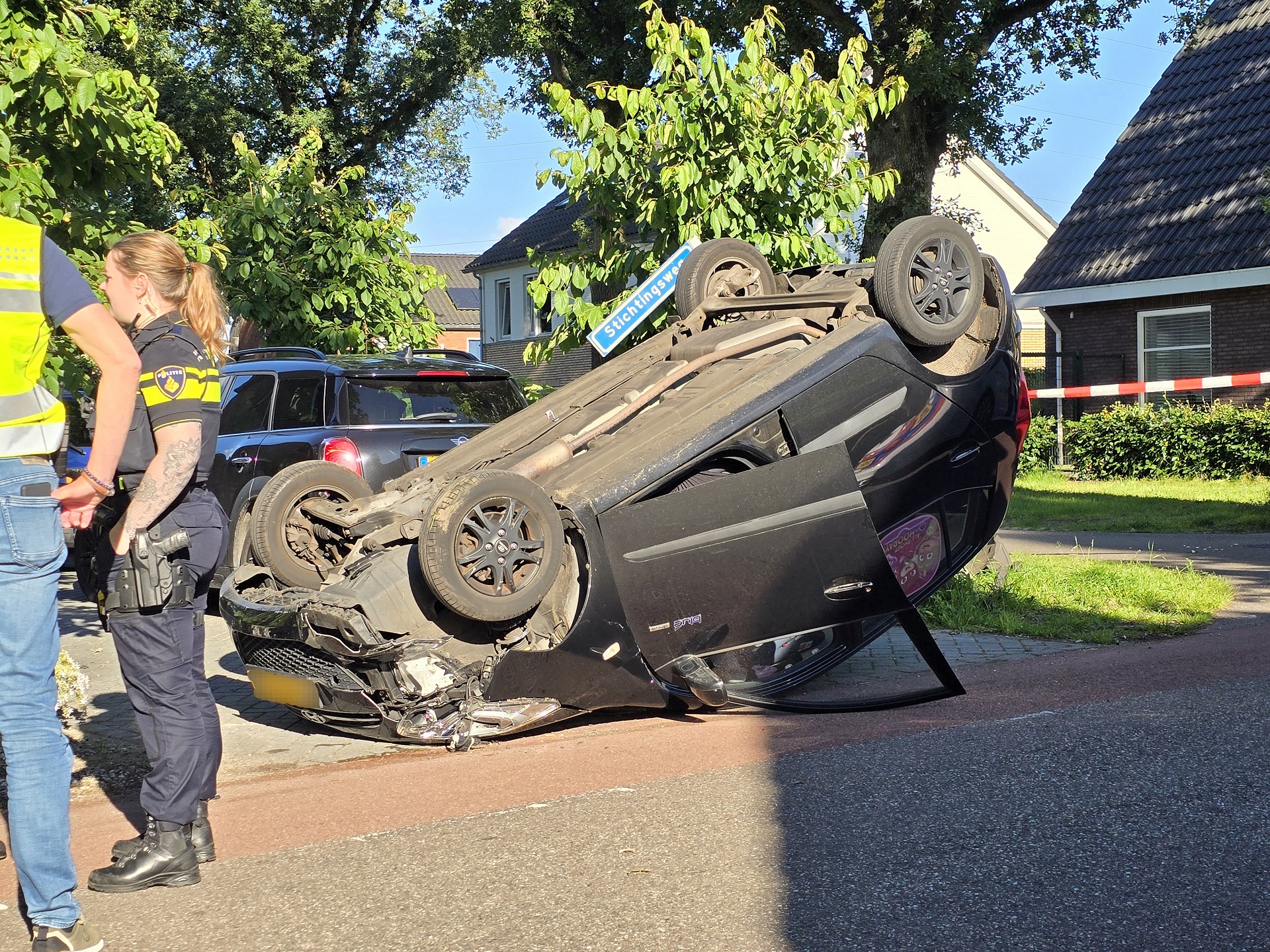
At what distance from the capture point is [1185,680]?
639 cm

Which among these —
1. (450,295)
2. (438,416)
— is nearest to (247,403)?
(438,416)

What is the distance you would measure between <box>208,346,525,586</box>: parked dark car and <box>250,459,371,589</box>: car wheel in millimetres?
1558

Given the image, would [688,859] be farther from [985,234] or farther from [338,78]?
[985,234]

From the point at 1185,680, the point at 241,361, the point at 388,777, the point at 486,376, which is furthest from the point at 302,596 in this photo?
the point at 241,361

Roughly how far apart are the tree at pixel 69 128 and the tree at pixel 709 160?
9.66 feet

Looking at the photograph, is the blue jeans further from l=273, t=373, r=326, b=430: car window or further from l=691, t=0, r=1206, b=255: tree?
l=691, t=0, r=1206, b=255: tree

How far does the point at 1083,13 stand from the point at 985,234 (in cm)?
2365

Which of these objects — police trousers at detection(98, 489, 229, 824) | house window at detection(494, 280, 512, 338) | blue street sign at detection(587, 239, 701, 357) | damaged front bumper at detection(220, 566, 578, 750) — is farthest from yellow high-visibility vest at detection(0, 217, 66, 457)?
house window at detection(494, 280, 512, 338)

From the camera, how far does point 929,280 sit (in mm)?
6480

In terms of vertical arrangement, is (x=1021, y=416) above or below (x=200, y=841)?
above

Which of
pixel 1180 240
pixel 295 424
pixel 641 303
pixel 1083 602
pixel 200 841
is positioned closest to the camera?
pixel 200 841

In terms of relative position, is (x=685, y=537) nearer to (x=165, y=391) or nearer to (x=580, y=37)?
(x=165, y=391)

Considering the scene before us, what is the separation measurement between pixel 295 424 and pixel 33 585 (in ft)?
18.2

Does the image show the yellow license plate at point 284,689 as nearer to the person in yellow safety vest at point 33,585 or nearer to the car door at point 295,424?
the person in yellow safety vest at point 33,585
